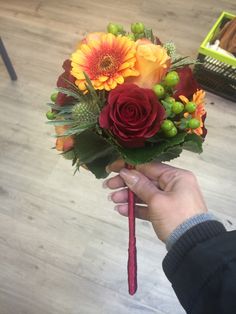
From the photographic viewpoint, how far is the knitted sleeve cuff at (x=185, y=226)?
68cm

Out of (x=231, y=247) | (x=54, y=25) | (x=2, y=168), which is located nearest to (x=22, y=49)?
(x=54, y=25)

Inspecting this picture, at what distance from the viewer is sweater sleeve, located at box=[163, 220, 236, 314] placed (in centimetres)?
57

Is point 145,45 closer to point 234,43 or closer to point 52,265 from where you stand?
point 52,265

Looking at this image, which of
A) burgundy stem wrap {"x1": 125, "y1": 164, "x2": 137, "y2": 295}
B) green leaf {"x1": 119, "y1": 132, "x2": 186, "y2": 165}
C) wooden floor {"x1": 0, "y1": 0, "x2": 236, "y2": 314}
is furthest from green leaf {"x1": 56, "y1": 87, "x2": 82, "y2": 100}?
wooden floor {"x1": 0, "y1": 0, "x2": 236, "y2": 314}

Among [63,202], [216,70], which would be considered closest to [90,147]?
[63,202]

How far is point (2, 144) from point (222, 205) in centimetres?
95

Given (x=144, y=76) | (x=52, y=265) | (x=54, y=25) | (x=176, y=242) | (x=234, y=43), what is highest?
(x=144, y=76)

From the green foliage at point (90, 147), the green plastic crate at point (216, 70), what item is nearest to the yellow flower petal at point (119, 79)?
the green foliage at point (90, 147)

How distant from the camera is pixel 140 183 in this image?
743mm

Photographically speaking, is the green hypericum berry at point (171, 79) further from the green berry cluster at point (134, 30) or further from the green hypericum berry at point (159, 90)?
the green berry cluster at point (134, 30)

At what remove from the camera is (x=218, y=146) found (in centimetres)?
144

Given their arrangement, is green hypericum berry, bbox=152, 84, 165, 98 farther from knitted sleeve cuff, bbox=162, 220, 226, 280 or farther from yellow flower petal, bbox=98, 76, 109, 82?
knitted sleeve cuff, bbox=162, 220, 226, 280

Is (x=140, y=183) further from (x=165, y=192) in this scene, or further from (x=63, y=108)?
(x=63, y=108)

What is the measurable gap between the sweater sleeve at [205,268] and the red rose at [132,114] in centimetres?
24
